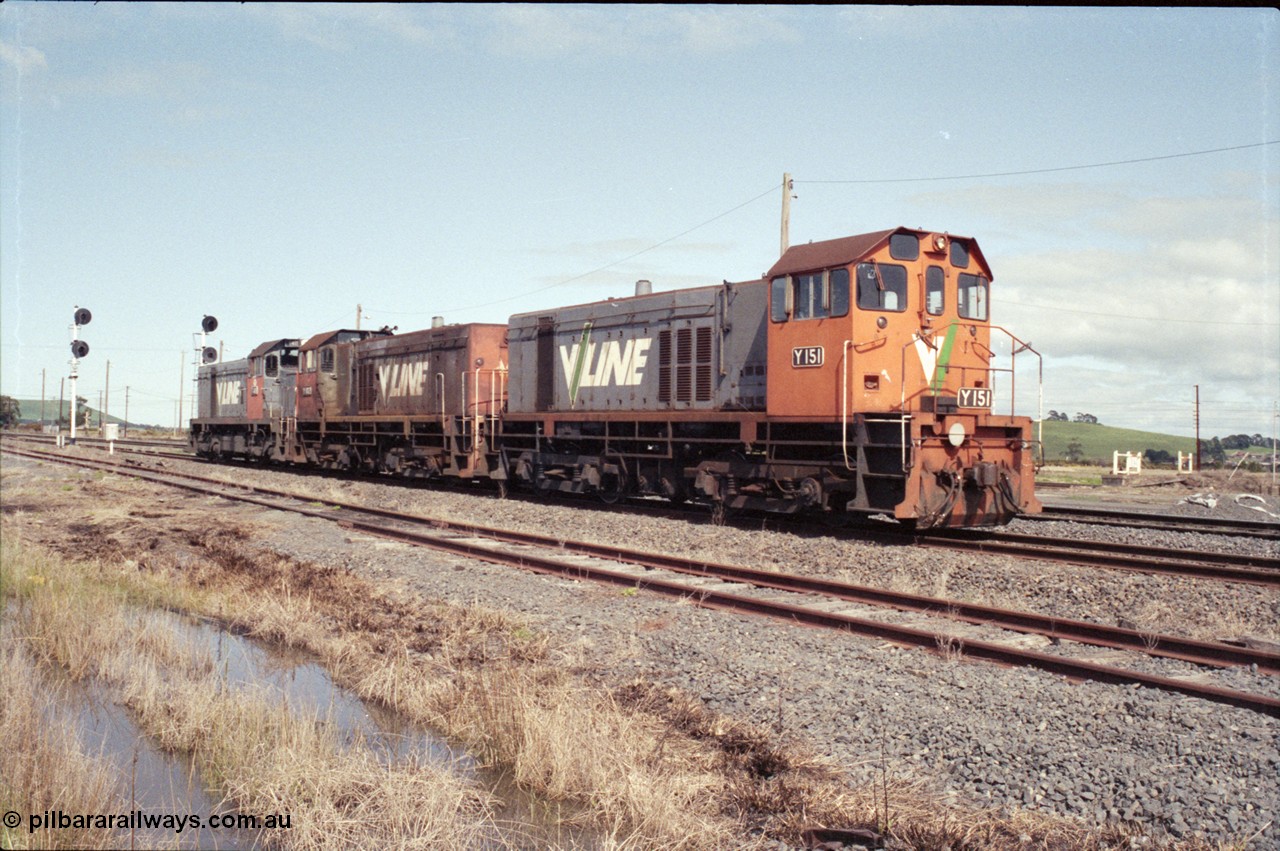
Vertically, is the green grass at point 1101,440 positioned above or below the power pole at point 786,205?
below

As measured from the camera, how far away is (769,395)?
14.0m

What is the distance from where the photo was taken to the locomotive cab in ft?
41.0

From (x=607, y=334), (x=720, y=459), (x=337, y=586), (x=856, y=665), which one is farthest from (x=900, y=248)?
(x=337, y=586)

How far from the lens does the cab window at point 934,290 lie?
43.3 feet

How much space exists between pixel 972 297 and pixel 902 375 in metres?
2.04

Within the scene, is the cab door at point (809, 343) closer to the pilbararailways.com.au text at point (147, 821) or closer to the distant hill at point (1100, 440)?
the pilbararailways.com.au text at point (147, 821)

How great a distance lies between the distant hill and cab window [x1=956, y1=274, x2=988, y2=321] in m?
58.6

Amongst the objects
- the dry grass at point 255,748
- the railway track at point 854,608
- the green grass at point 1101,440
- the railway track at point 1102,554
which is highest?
the green grass at point 1101,440

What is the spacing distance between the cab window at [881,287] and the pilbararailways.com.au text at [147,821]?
10.0 metres

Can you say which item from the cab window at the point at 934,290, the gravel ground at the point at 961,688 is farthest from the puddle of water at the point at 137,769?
the cab window at the point at 934,290

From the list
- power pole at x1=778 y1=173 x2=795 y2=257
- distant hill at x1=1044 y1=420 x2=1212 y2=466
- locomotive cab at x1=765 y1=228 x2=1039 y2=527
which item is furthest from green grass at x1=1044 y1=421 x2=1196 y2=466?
locomotive cab at x1=765 y1=228 x2=1039 y2=527

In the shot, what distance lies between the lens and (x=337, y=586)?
1020cm

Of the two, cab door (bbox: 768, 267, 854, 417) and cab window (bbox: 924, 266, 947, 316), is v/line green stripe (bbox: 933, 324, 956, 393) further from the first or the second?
cab door (bbox: 768, 267, 854, 417)

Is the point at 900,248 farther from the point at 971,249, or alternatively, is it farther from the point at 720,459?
the point at 720,459
